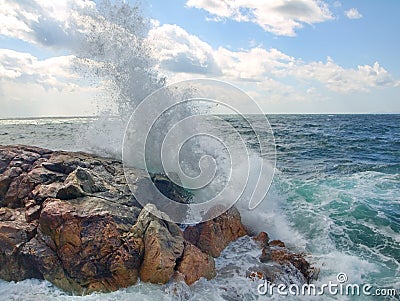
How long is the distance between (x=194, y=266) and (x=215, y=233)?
1.58 m

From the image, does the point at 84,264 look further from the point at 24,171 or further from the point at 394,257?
the point at 394,257

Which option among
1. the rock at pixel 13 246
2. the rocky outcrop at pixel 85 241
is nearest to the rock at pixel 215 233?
the rocky outcrop at pixel 85 241

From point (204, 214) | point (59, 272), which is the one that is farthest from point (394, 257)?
point (59, 272)

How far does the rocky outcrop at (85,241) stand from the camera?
18.8 ft

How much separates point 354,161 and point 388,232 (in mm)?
10571

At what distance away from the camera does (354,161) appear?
60.9 feet

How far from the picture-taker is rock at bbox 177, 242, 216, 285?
5973 millimetres

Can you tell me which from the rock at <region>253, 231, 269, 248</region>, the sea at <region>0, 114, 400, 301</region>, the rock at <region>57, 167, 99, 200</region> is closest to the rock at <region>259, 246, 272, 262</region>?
the sea at <region>0, 114, 400, 301</region>

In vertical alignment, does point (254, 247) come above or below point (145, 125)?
below

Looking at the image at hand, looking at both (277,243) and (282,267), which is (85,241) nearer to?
(282,267)

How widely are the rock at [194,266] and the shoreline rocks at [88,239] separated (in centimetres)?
2

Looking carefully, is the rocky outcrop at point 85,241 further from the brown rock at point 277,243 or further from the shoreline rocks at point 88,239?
the brown rock at point 277,243

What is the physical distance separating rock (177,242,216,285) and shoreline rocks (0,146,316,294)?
18 mm

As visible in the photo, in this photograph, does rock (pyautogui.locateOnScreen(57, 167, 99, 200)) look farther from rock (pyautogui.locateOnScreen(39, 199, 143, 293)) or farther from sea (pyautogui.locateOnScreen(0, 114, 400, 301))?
sea (pyautogui.locateOnScreen(0, 114, 400, 301))
